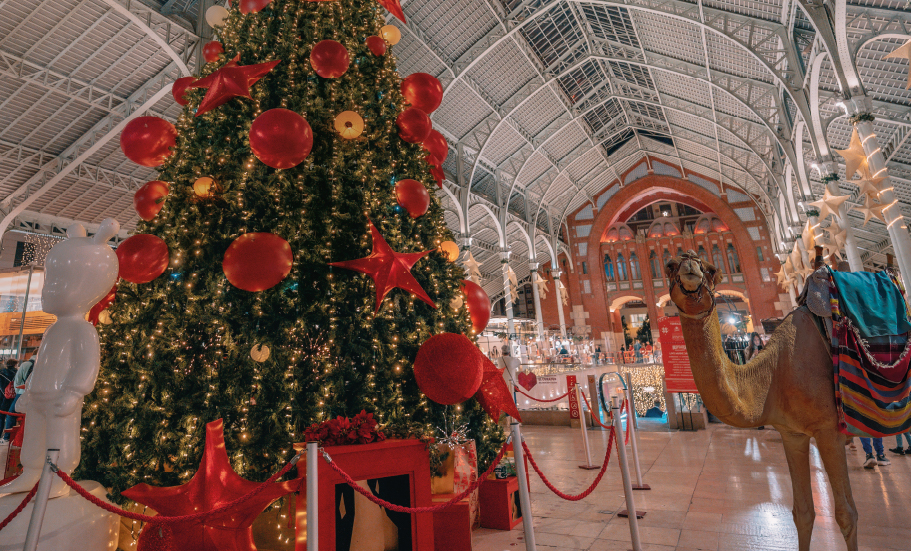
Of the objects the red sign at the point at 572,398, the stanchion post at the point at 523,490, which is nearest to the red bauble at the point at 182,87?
the stanchion post at the point at 523,490

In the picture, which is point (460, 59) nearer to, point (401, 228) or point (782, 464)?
point (401, 228)

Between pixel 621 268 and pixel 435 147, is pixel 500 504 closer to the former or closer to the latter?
pixel 435 147

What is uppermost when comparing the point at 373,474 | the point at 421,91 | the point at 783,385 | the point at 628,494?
the point at 421,91

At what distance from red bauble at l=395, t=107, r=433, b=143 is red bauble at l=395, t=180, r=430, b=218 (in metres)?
0.41

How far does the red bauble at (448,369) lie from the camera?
2.55 m

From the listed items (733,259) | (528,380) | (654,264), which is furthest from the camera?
(654,264)

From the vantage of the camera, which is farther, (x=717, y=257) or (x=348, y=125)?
(x=717, y=257)

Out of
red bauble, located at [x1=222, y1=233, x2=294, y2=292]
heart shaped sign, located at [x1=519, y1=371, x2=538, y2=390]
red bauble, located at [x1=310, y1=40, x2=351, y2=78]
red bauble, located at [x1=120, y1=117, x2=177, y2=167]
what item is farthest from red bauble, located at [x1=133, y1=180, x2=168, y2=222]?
heart shaped sign, located at [x1=519, y1=371, x2=538, y2=390]

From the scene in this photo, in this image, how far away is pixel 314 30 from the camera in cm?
315

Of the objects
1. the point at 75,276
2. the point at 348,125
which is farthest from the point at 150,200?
the point at 348,125

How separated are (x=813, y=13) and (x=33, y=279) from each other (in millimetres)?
16730

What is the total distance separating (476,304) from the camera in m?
3.39

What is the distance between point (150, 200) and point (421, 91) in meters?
2.08

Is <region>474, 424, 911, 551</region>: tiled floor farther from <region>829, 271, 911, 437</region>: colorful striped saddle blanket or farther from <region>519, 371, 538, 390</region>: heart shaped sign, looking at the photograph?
<region>519, 371, 538, 390</region>: heart shaped sign
